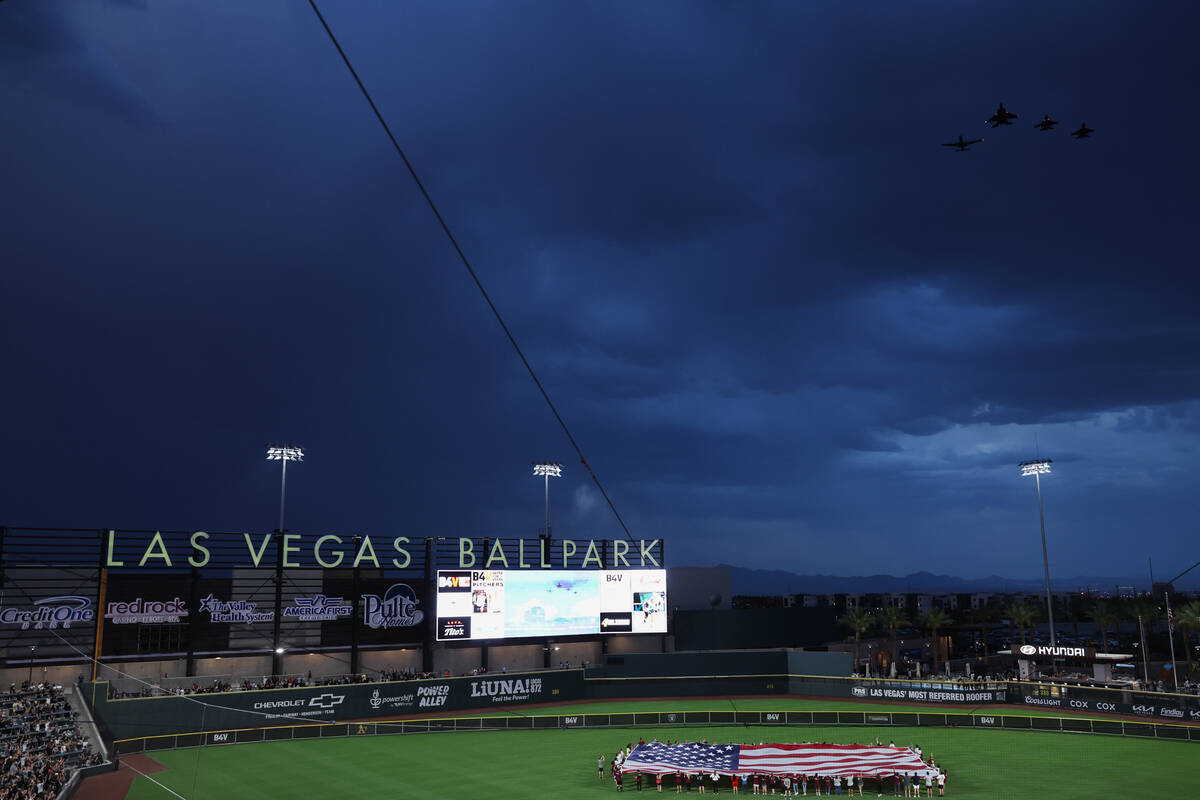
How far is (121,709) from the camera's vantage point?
45688 millimetres

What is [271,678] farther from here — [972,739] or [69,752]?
[972,739]

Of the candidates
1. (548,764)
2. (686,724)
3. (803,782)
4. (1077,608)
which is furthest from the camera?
(1077,608)

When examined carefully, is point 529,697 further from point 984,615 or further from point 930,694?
point 984,615

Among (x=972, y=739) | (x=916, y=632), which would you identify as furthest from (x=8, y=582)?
(x=916, y=632)

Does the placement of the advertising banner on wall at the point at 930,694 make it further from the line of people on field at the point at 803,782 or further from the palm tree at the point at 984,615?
the palm tree at the point at 984,615

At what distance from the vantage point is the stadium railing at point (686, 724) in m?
46.4

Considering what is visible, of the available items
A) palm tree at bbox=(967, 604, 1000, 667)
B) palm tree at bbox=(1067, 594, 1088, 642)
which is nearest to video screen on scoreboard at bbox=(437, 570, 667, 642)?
palm tree at bbox=(967, 604, 1000, 667)

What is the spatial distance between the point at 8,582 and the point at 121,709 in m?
11.3

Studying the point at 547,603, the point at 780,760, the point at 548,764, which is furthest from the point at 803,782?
the point at 547,603

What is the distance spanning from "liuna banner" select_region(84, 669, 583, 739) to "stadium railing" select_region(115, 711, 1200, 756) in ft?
2.74

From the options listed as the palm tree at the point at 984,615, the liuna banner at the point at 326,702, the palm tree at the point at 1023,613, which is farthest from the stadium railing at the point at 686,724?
the palm tree at the point at 984,615

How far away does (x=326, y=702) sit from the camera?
53.4 m

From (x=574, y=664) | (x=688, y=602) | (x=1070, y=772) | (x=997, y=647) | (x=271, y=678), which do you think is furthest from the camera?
(x=997, y=647)

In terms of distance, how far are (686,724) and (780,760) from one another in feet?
58.0
